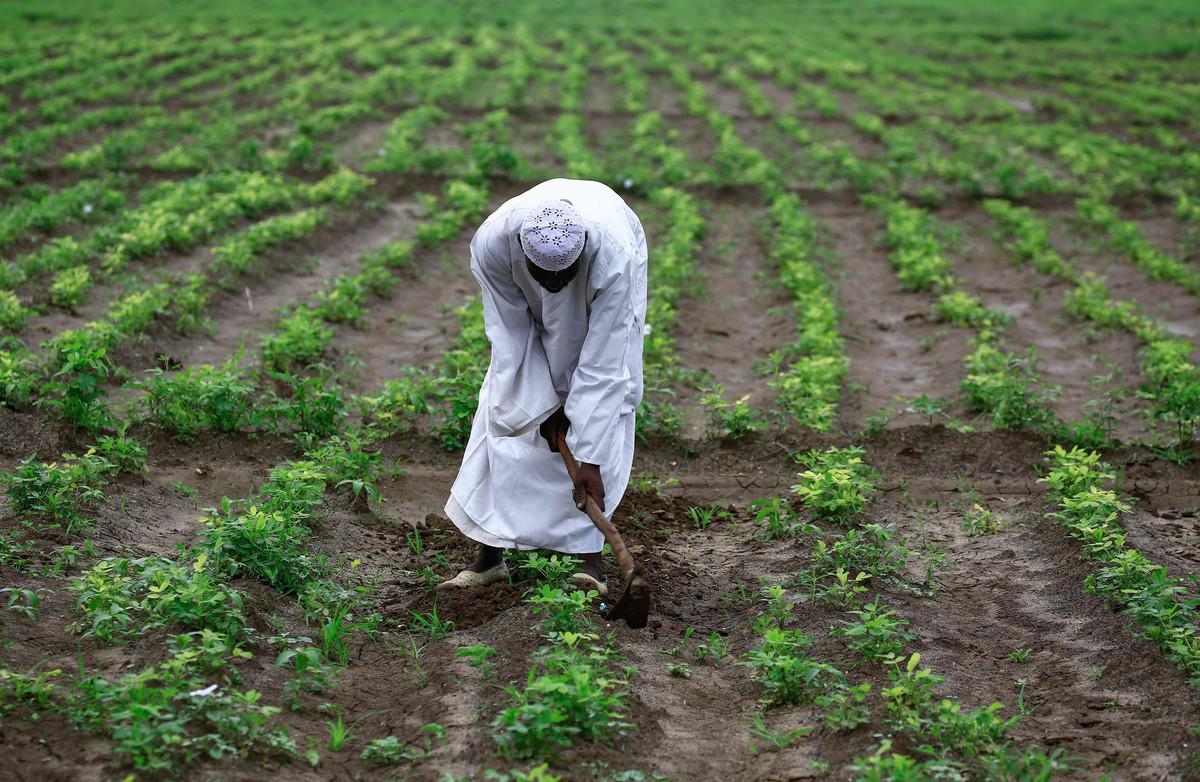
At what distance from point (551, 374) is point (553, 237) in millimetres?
716

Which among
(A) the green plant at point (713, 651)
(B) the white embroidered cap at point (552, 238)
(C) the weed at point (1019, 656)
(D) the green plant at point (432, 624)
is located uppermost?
(B) the white embroidered cap at point (552, 238)

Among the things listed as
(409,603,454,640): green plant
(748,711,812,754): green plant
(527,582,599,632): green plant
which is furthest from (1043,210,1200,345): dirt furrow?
(409,603,454,640): green plant

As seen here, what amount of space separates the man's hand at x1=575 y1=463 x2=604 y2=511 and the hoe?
22 mm

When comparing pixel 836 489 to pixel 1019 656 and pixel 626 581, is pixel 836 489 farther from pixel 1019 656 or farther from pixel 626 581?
pixel 626 581

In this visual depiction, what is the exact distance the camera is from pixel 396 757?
368 centimetres

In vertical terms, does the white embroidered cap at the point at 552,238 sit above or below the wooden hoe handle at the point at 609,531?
above

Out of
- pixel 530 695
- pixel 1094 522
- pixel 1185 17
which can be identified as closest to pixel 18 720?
pixel 530 695

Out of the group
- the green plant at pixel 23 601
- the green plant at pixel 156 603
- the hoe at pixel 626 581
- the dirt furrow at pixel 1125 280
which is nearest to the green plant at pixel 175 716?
the green plant at pixel 156 603

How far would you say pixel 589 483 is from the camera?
4555mm

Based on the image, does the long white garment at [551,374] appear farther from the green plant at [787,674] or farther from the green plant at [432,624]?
the green plant at [787,674]

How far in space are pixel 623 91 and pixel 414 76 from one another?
11.5 ft

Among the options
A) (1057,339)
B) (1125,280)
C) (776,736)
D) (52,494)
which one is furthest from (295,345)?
(1125,280)

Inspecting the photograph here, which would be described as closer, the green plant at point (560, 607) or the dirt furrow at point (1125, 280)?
the green plant at point (560, 607)

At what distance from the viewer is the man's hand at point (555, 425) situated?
15.6ft
